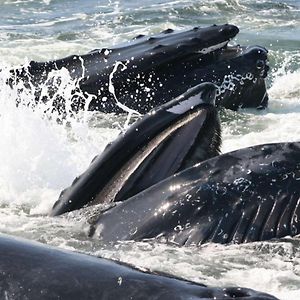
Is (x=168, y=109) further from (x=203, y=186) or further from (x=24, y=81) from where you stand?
(x=24, y=81)

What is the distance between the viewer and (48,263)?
9.77ft

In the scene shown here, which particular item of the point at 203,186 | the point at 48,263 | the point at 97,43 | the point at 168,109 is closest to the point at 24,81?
the point at 168,109

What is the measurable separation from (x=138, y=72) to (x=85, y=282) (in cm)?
764

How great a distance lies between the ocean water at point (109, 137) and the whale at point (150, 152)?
0.82ft

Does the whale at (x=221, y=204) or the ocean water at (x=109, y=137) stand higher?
the whale at (x=221, y=204)

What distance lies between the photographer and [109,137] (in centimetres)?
1052

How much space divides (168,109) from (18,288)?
10.8 ft

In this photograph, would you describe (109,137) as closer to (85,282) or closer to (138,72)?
(138,72)

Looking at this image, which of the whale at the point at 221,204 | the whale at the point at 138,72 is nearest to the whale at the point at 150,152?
the whale at the point at 221,204

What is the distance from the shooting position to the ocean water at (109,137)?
5.29 m

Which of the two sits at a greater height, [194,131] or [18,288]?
[18,288]

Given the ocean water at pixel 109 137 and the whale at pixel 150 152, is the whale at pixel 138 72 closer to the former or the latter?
the ocean water at pixel 109 137

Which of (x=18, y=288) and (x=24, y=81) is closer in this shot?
(x=18, y=288)

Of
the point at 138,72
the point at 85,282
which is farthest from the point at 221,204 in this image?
the point at 138,72
